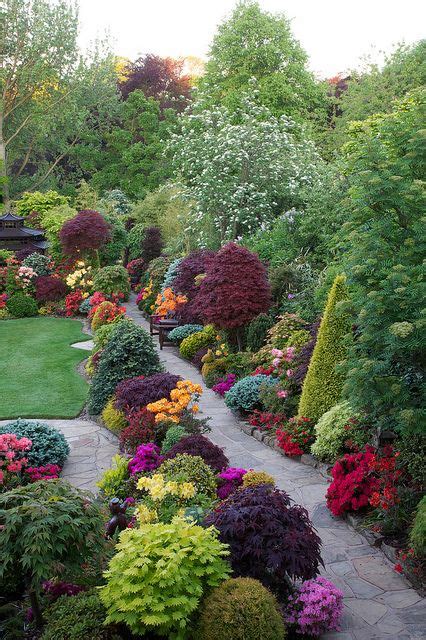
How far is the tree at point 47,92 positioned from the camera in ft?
104

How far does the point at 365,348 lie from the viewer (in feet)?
21.3

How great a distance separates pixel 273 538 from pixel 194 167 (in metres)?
16.6

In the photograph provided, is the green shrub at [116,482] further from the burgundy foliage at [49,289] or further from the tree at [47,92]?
the tree at [47,92]

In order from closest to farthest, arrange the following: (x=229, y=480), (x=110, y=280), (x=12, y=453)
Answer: (x=229, y=480)
(x=12, y=453)
(x=110, y=280)

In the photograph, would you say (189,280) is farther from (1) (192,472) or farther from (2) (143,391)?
(1) (192,472)

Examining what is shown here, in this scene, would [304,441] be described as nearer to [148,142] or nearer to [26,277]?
[26,277]

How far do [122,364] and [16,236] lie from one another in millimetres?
15845

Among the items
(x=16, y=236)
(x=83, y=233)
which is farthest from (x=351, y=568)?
(x=16, y=236)

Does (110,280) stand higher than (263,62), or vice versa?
(263,62)

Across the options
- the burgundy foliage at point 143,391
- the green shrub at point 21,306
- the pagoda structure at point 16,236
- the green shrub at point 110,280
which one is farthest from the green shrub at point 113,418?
the pagoda structure at point 16,236

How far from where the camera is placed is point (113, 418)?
34.5ft

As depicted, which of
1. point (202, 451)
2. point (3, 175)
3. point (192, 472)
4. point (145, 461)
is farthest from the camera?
point (3, 175)

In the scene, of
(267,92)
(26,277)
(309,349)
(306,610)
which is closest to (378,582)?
(306,610)

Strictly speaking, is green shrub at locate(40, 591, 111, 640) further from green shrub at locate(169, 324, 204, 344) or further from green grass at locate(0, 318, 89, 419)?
green shrub at locate(169, 324, 204, 344)
